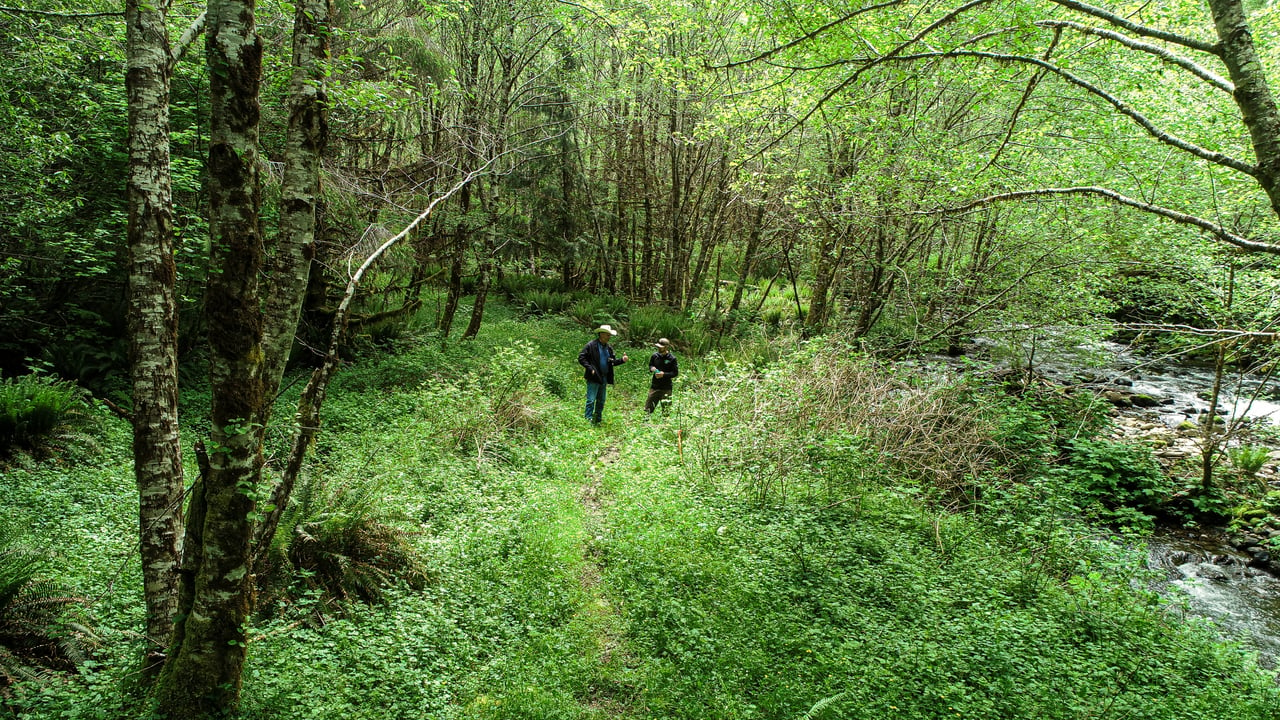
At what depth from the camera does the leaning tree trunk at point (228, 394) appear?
9.06 feet

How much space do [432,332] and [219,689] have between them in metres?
10.1

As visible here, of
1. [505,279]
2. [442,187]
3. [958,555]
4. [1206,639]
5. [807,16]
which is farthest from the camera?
[505,279]

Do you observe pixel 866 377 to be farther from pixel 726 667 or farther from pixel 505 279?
pixel 505 279

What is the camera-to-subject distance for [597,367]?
32.8 ft

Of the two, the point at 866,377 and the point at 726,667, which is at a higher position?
the point at 866,377

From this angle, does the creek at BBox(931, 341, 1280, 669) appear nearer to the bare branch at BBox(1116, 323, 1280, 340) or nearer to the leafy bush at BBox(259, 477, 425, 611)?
the bare branch at BBox(1116, 323, 1280, 340)

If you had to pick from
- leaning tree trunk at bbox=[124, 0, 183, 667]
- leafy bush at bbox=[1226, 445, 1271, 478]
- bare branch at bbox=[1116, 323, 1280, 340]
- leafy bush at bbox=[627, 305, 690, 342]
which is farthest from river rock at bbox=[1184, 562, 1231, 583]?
leaning tree trunk at bbox=[124, 0, 183, 667]

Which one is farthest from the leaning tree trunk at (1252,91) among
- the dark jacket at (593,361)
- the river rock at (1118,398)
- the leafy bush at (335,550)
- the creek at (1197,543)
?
the river rock at (1118,398)

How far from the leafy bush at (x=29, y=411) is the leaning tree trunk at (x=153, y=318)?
4.02 metres

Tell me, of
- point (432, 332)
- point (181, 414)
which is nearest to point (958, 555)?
point (181, 414)

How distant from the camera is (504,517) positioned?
6344 millimetres

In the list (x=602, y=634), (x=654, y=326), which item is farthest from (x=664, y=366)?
(x=602, y=634)

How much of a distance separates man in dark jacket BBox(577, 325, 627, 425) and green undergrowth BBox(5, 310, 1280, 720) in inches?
48.4

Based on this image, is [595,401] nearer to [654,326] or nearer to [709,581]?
[709,581]
